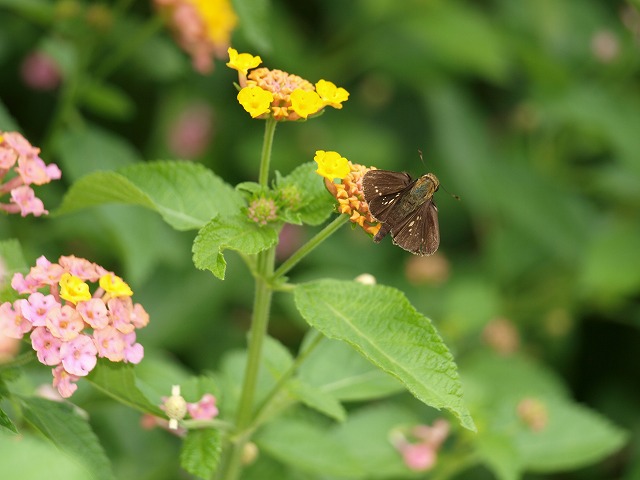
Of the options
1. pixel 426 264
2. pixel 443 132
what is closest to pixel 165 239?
pixel 426 264

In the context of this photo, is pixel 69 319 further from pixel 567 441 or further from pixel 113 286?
pixel 567 441

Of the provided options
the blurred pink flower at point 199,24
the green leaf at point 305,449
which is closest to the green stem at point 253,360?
the green leaf at point 305,449

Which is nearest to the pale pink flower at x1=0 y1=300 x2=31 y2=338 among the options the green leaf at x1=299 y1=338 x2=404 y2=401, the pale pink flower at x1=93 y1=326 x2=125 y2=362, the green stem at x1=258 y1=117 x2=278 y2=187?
the pale pink flower at x1=93 y1=326 x2=125 y2=362

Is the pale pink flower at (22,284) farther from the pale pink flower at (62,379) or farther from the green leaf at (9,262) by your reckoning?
the pale pink flower at (62,379)

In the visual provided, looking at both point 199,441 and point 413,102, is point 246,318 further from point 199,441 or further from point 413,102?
point 199,441

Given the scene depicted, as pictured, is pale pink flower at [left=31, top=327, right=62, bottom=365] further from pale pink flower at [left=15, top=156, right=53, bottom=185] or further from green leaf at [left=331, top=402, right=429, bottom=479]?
green leaf at [left=331, top=402, right=429, bottom=479]

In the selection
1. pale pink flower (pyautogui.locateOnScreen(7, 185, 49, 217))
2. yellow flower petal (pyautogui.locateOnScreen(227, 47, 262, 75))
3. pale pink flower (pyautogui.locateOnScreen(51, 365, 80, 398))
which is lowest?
pale pink flower (pyautogui.locateOnScreen(51, 365, 80, 398))

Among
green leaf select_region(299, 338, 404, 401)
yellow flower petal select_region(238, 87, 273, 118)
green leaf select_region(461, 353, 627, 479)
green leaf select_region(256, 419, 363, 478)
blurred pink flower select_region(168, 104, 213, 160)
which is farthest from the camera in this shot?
blurred pink flower select_region(168, 104, 213, 160)
